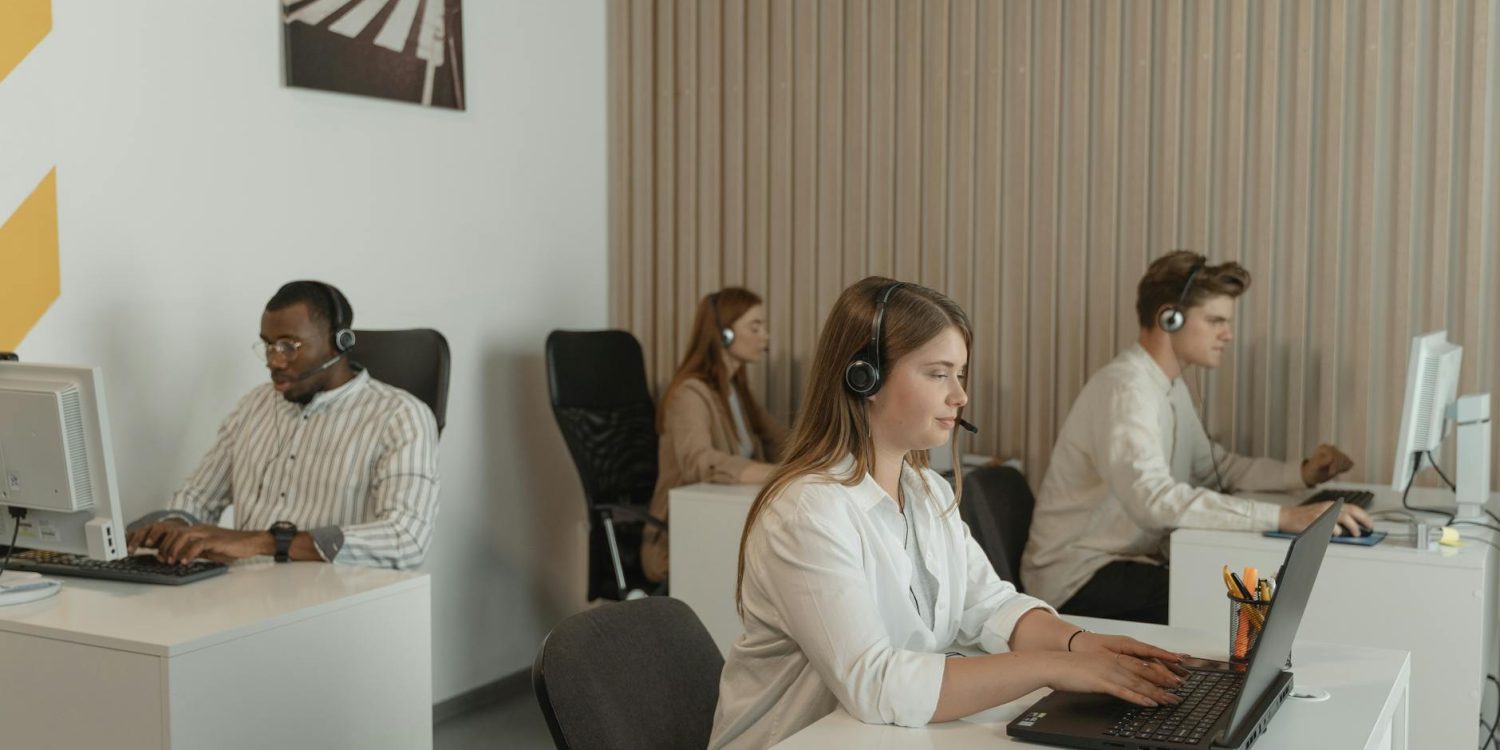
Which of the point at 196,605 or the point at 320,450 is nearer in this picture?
the point at 196,605

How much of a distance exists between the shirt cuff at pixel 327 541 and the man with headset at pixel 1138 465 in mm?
1708

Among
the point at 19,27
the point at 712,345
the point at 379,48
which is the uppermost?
the point at 379,48

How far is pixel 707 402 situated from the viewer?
398 centimetres

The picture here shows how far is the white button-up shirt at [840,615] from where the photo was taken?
66.5 inches

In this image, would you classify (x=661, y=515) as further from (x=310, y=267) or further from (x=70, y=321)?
(x=70, y=321)

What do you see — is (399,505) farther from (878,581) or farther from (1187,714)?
(1187,714)

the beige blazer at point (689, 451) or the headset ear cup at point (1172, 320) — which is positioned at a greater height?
the headset ear cup at point (1172, 320)

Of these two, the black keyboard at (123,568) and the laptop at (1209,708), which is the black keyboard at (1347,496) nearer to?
the laptop at (1209,708)

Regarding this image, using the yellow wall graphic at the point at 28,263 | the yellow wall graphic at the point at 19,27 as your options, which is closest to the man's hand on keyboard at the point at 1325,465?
the yellow wall graphic at the point at 28,263

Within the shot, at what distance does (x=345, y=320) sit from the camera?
304 centimetres

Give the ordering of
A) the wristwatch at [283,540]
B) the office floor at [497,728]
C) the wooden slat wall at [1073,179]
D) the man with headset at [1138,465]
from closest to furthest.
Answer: the wristwatch at [283,540] < the man with headset at [1138,465] < the wooden slat wall at [1073,179] < the office floor at [497,728]

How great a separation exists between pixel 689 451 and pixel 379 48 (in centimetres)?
142

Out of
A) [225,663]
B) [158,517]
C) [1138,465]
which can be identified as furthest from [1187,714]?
[158,517]

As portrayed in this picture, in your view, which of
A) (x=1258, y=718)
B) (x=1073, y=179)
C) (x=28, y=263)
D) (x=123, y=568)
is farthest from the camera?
(x=1073, y=179)
